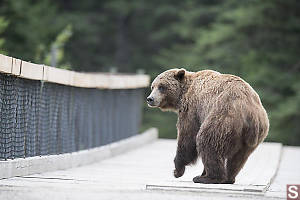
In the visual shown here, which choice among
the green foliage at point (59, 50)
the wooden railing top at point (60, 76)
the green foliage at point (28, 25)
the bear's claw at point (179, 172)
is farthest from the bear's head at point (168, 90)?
the green foliage at point (28, 25)

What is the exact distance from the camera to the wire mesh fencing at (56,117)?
335 inches

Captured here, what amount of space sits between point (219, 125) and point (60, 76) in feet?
10.2

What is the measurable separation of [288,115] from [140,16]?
15459 mm

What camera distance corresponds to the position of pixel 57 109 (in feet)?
34.1

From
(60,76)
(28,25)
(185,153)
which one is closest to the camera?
(185,153)

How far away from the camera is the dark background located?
83.1 ft

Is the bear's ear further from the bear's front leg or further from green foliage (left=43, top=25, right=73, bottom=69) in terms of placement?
green foliage (left=43, top=25, right=73, bottom=69)

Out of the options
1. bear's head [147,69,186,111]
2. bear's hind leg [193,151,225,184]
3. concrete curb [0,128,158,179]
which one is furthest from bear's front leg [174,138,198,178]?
concrete curb [0,128,158,179]

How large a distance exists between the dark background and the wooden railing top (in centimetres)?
522

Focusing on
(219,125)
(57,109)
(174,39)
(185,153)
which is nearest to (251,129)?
(219,125)

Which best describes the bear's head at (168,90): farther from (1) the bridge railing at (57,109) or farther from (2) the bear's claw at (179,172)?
(1) the bridge railing at (57,109)

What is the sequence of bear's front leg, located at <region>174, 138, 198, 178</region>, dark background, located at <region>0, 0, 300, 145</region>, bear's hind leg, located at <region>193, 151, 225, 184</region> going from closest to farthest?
bear's hind leg, located at <region>193, 151, 225, 184</region> → bear's front leg, located at <region>174, 138, 198, 178</region> → dark background, located at <region>0, 0, 300, 145</region>

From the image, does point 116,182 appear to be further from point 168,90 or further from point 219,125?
point 168,90

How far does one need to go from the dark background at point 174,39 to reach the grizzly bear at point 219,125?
418 inches
